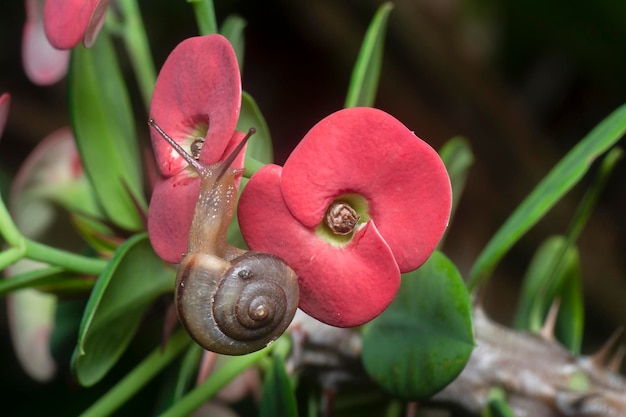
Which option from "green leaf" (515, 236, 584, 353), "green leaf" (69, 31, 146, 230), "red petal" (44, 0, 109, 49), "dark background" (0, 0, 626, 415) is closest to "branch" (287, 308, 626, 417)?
"green leaf" (515, 236, 584, 353)

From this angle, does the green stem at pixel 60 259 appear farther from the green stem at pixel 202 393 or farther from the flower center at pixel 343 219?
the flower center at pixel 343 219

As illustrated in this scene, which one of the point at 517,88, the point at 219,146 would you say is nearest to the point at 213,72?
the point at 219,146

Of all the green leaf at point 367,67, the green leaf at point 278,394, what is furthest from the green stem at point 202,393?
the green leaf at point 367,67

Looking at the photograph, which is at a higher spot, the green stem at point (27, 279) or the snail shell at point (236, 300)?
the snail shell at point (236, 300)

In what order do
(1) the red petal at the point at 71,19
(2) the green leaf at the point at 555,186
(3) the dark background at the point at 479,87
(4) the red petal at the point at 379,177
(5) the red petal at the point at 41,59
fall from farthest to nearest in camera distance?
(3) the dark background at the point at 479,87, (5) the red petal at the point at 41,59, (2) the green leaf at the point at 555,186, (1) the red petal at the point at 71,19, (4) the red petal at the point at 379,177

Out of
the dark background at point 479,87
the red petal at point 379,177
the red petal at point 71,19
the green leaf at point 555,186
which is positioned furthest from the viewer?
the dark background at point 479,87

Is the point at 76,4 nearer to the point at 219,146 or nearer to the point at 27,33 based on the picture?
the point at 219,146

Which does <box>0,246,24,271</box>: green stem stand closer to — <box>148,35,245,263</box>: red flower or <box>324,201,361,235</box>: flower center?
<box>148,35,245,263</box>: red flower
